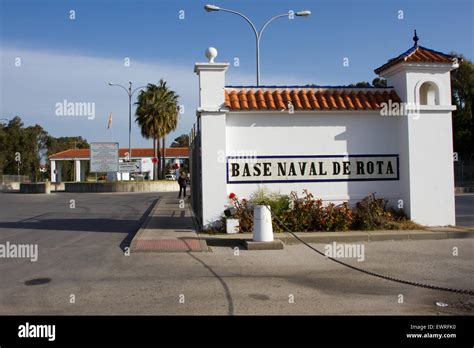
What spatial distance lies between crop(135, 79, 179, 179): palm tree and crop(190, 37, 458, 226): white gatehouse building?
3594cm

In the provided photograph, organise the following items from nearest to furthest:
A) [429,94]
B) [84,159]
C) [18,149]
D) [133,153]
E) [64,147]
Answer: [429,94] → [84,159] → [133,153] → [18,149] → [64,147]

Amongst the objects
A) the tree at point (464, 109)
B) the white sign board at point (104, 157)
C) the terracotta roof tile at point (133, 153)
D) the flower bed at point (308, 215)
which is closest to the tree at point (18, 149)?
the terracotta roof tile at point (133, 153)

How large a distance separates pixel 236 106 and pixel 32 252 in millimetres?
6048

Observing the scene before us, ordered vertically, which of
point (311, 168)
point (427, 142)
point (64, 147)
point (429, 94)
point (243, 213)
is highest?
point (64, 147)

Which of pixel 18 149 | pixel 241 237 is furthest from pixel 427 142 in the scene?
pixel 18 149

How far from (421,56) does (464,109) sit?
38.0 m

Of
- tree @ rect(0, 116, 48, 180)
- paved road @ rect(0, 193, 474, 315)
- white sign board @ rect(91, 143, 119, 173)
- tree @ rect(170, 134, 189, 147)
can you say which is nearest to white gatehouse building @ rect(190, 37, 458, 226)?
paved road @ rect(0, 193, 474, 315)

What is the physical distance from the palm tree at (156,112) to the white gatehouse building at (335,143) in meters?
35.9

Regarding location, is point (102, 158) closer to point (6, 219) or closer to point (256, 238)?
point (6, 219)

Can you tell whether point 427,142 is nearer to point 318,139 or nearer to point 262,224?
point 318,139

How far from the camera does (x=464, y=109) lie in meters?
46.4

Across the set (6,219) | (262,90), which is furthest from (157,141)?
(262,90)

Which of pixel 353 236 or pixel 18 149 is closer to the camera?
pixel 353 236

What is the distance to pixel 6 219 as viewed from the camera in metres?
17.7
